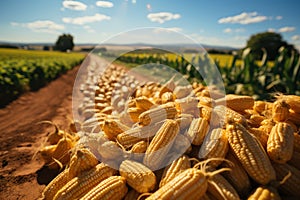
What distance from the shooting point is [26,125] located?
6.45 meters

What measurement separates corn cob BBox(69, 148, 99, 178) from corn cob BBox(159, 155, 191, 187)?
0.93m

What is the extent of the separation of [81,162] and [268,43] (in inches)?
2261

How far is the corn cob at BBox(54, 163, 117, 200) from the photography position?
261 centimetres

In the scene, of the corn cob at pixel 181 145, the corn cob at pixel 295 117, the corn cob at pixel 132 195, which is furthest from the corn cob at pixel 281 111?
the corn cob at pixel 132 195

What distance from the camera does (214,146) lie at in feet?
8.64

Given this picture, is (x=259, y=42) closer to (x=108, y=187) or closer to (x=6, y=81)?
(x=6, y=81)

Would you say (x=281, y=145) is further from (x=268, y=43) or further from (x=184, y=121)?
(x=268, y=43)

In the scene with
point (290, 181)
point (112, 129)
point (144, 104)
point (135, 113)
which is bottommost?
point (290, 181)

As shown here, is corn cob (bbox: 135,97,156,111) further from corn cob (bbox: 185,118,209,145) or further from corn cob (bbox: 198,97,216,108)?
corn cob (bbox: 185,118,209,145)

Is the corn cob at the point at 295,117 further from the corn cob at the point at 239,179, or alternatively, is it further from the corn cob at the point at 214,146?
the corn cob at the point at 239,179

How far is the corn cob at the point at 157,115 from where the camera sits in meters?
3.10

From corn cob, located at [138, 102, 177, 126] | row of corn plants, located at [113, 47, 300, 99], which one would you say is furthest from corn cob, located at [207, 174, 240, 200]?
row of corn plants, located at [113, 47, 300, 99]

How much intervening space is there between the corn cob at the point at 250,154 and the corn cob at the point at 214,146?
0.08 metres

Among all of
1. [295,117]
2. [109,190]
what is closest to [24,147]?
[109,190]
